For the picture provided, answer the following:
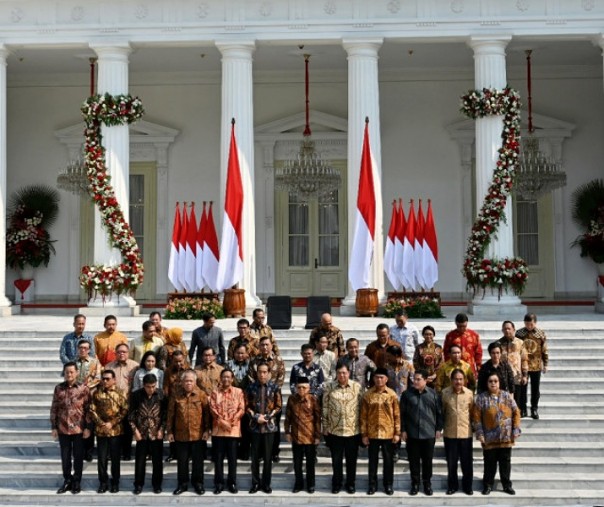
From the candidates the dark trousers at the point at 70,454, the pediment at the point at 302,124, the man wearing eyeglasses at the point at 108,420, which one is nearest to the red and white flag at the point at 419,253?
the pediment at the point at 302,124

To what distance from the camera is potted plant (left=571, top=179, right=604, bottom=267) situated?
1983 cm

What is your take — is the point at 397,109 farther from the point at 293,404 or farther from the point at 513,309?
the point at 293,404

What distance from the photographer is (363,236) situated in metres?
15.8

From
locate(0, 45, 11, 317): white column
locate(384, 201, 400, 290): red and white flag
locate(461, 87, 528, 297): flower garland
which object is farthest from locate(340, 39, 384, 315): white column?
locate(0, 45, 11, 317): white column

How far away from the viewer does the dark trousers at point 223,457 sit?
8242mm

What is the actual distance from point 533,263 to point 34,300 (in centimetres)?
1324

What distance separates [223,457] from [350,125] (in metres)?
9.80

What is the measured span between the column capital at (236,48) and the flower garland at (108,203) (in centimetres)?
213

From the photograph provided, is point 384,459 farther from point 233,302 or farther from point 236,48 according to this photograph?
point 236,48

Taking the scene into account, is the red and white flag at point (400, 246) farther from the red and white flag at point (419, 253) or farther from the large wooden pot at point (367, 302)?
the large wooden pot at point (367, 302)

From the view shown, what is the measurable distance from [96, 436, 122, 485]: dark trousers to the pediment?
13740mm

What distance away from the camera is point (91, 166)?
16562 mm

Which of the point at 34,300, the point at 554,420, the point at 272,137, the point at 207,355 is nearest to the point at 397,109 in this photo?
the point at 272,137

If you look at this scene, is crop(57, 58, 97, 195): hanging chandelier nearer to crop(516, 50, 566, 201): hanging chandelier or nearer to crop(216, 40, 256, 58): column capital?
crop(216, 40, 256, 58): column capital
